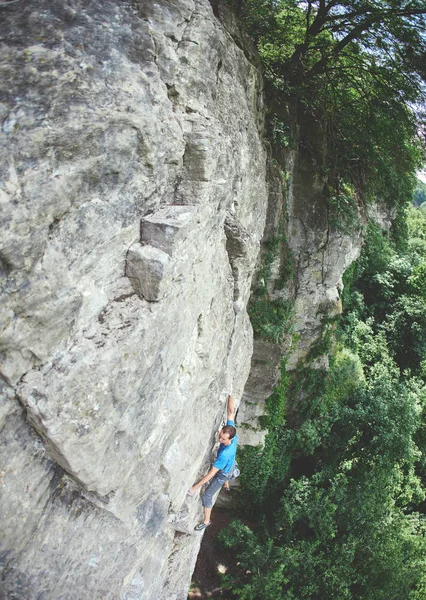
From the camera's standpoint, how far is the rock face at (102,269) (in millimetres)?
3477

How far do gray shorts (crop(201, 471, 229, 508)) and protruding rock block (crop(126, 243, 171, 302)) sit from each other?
4.42 metres

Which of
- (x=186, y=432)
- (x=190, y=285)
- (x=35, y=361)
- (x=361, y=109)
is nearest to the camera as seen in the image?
(x=35, y=361)

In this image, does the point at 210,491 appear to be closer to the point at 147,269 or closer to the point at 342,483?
the point at 147,269

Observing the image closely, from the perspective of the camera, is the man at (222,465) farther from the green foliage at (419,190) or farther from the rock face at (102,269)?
the green foliage at (419,190)

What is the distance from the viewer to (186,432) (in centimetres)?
611

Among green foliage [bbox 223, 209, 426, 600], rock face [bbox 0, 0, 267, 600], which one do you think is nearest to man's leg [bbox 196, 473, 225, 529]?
rock face [bbox 0, 0, 267, 600]

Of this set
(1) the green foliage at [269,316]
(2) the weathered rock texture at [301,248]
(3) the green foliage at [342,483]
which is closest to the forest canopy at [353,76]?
(2) the weathered rock texture at [301,248]

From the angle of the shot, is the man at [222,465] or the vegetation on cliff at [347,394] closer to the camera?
the man at [222,465]

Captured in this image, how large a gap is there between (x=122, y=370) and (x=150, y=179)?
6.76ft

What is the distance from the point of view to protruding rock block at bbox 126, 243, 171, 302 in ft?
14.1

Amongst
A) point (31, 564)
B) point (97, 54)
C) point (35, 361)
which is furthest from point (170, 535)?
point (97, 54)

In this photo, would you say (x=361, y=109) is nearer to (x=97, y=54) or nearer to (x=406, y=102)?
(x=406, y=102)

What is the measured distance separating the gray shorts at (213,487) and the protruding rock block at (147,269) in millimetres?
4416

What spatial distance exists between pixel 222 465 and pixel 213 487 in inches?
27.7
